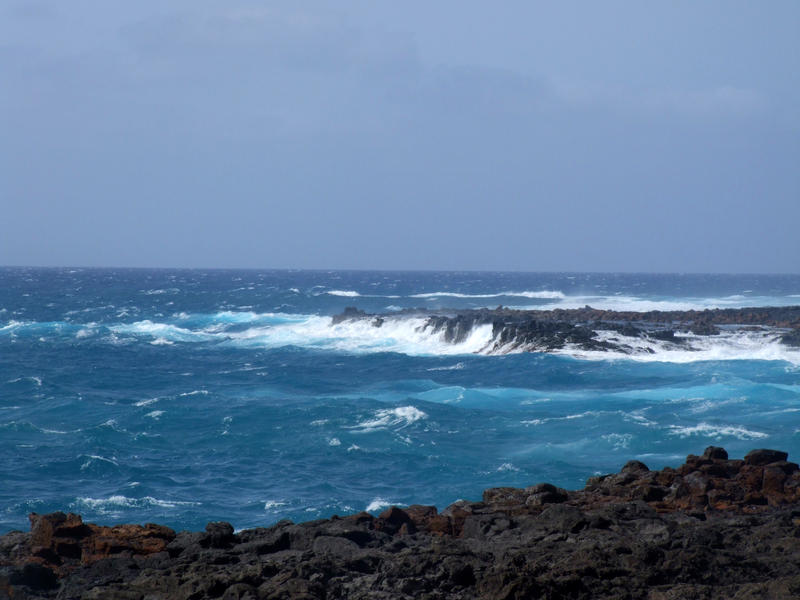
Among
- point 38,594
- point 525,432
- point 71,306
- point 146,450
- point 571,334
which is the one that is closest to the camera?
point 38,594

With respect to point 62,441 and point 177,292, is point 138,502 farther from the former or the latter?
point 177,292

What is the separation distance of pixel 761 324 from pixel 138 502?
33564 millimetres

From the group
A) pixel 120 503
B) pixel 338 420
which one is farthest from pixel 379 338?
pixel 120 503

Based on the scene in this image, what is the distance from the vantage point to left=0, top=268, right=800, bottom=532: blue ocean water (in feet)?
46.7

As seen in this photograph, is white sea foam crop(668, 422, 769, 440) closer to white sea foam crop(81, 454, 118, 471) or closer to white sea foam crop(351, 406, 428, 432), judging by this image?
white sea foam crop(351, 406, 428, 432)

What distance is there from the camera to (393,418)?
20266 mm

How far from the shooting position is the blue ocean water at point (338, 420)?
561 inches

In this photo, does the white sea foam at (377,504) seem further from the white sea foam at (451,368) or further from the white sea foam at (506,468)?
the white sea foam at (451,368)

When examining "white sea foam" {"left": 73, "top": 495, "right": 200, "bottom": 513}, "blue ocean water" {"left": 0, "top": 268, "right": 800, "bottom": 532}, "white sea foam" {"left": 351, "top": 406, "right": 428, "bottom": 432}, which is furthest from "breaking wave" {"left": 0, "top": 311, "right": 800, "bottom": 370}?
"white sea foam" {"left": 73, "top": 495, "right": 200, "bottom": 513}

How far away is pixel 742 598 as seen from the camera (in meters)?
5.85

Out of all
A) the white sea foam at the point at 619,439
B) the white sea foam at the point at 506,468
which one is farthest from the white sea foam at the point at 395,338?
the white sea foam at the point at 506,468

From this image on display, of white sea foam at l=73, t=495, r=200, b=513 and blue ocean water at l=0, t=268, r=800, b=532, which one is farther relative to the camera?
blue ocean water at l=0, t=268, r=800, b=532

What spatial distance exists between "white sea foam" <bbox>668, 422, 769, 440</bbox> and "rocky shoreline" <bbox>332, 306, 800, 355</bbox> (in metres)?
14.0

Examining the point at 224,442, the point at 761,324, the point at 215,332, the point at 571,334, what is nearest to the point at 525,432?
the point at 224,442
